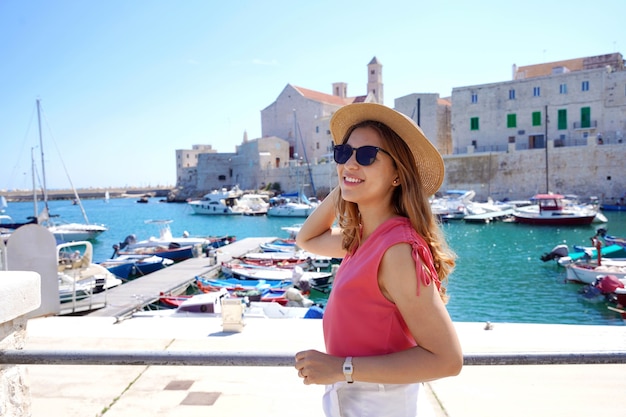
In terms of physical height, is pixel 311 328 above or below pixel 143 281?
above

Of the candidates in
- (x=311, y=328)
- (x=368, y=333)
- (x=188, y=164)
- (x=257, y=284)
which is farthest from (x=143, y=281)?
(x=188, y=164)

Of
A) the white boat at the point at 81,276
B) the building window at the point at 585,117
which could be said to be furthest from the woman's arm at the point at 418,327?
the building window at the point at 585,117

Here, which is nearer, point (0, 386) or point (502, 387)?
point (0, 386)

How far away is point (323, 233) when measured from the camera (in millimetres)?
2031

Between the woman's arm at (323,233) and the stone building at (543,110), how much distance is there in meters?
41.3

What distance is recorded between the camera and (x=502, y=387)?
3740 millimetres

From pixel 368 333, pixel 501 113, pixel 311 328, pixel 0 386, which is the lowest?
pixel 311 328

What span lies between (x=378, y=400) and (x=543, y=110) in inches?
1698

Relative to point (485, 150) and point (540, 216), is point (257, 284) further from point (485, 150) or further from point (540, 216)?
point (485, 150)

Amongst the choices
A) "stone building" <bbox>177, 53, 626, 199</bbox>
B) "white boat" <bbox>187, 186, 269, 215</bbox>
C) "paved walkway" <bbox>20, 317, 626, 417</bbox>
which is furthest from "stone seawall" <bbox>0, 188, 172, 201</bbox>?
"paved walkway" <bbox>20, 317, 626, 417</bbox>

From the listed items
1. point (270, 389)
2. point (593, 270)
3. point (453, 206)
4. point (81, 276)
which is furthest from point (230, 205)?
point (270, 389)

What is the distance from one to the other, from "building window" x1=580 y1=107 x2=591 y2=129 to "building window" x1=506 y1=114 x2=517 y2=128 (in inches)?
187

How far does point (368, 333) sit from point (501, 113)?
43.6 metres

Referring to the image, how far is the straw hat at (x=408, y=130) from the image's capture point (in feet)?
5.04
